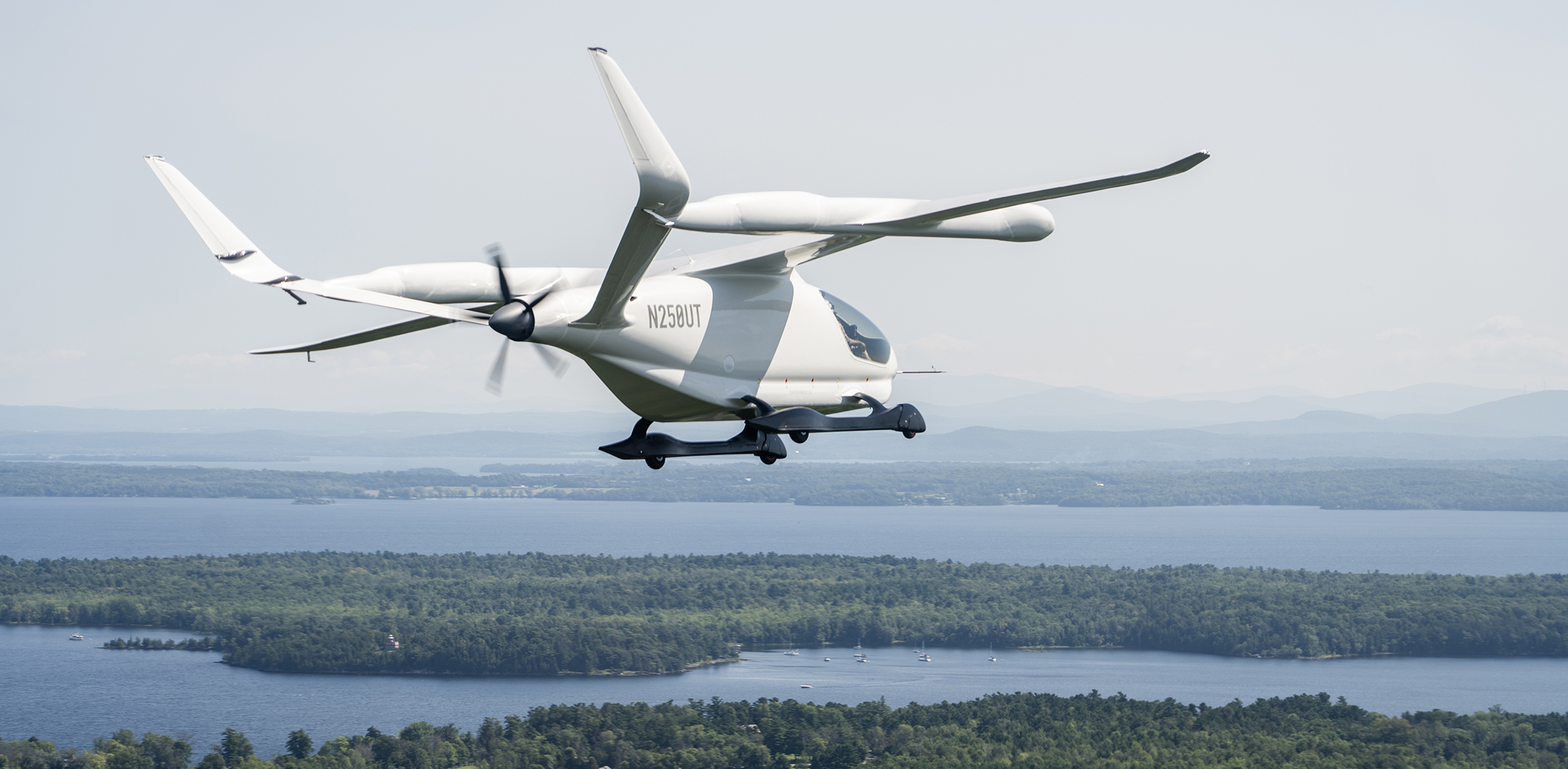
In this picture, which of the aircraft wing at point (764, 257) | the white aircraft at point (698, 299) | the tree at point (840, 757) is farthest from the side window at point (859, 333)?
the tree at point (840, 757)

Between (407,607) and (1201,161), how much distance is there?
130 meters

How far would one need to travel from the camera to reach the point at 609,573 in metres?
149

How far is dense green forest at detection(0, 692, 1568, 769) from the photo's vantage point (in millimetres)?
62531

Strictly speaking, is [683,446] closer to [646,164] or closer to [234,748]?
[646,164]

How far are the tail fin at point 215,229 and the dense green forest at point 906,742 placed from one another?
5566 cm

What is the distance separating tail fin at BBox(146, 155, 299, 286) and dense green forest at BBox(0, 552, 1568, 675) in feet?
343

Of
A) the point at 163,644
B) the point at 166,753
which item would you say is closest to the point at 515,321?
the point at 166,753

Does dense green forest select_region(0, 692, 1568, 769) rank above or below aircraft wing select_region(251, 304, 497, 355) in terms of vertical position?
below

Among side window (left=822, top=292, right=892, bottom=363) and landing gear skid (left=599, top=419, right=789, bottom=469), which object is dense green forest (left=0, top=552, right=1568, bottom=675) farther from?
landing gear skid (left=599, top=419, right=789, bottom=469)

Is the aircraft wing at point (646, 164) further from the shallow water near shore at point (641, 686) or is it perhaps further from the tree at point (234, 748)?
the shallow water near shore at point (641, 686)

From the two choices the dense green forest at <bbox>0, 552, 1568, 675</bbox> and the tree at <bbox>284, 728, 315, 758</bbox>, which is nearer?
the tree at <bbox>284, 728, 315, 758</bbox>

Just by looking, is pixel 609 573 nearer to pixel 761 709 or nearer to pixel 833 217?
pixel 761 709

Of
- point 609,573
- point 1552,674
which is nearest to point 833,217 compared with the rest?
point 1552,674

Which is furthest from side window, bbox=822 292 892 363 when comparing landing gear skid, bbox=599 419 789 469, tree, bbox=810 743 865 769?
tree, bbox=810 743 865 769
